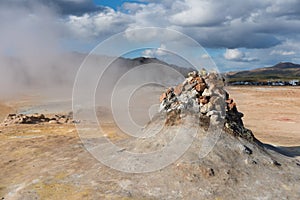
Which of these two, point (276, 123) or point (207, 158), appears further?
point (276, 123)

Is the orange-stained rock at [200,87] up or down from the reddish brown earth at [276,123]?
up

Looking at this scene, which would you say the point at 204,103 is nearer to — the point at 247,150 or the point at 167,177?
the point at 247,150

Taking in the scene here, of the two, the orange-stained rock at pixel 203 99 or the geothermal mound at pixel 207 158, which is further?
the orange-stained rock at pixel 203 99

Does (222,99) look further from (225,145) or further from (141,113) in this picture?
(141,113)

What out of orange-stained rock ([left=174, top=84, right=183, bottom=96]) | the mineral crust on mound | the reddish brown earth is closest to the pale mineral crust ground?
the mineral crust on mound

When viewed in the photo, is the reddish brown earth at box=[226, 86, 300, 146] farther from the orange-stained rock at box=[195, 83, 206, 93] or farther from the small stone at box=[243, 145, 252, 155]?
the small stone at box=[243, 145, 252, 155]

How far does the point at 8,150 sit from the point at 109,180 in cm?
609

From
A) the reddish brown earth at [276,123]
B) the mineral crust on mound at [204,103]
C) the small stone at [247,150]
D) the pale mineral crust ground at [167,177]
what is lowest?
the reddish brown earth at [276,123]

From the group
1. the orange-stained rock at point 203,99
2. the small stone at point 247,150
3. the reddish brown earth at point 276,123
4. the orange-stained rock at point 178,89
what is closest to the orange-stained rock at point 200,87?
the orange-stained rock at point 203,99

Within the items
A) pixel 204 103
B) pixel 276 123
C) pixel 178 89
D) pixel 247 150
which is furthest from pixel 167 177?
pixel 276 123

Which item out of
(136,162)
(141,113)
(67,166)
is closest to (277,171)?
(136,162)

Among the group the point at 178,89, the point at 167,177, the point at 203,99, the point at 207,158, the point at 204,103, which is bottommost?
the point at 167,177

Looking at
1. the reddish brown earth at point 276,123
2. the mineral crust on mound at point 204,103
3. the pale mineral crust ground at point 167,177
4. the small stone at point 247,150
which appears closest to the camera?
the pale mineral crust ground at point 167,177

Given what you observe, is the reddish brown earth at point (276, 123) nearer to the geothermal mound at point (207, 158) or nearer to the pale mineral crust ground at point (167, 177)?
the geothermal mound at point (207, 158)
